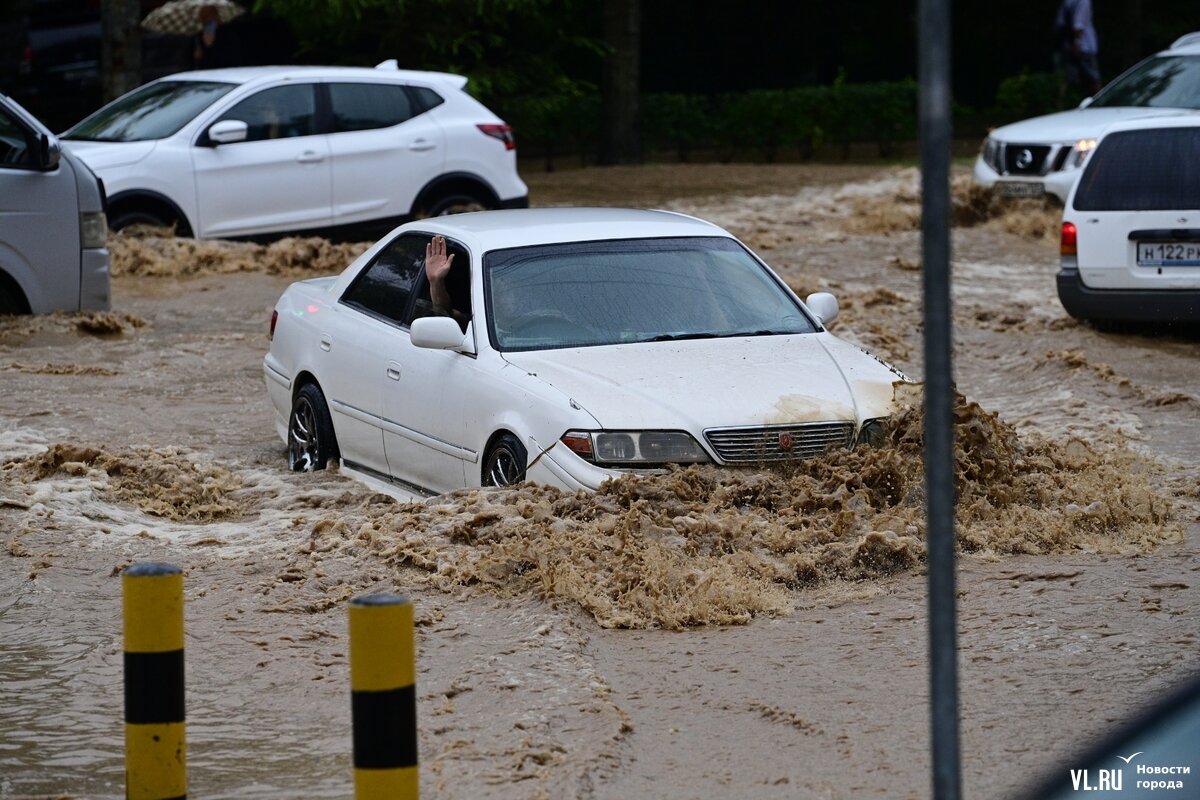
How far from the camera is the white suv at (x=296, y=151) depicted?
1540 cm

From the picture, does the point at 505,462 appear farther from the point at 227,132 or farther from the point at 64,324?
the point at 227,132

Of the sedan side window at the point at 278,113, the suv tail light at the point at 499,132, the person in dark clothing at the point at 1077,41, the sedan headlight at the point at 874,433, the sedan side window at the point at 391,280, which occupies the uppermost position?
the person in dark clothing at the point at 1077,41

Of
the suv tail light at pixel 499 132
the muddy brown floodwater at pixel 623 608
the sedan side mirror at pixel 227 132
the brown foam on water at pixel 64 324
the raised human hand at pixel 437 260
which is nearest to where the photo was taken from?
the muddy brown floodwater at pixel 623 608

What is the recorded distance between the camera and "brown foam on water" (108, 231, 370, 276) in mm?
15641

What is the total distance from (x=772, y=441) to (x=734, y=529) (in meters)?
0.43

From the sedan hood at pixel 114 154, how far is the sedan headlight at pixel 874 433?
9.44m

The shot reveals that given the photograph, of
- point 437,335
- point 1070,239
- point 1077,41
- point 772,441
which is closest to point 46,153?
point 437,335

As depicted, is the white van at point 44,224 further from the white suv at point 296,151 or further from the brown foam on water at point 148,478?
the brown foam on water at point 148,478

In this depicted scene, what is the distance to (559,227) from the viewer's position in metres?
8.66

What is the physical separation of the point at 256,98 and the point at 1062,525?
10.2 m

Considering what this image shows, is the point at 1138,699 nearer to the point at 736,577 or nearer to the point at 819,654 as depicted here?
the point at 819,654

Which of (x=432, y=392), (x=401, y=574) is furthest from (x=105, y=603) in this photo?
(x=432, y=392)

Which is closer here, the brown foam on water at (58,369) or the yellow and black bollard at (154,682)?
the yellow and black bollard at (154,682)

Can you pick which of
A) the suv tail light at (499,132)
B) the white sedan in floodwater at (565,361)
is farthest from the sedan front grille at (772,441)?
the suv tail light at (499,132)
